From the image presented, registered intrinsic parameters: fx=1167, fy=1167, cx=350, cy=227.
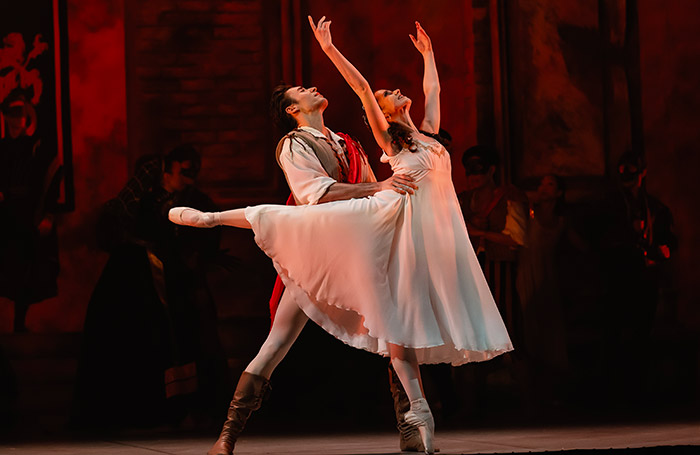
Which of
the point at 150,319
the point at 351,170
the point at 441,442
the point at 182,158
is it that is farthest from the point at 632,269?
the point at 351,170

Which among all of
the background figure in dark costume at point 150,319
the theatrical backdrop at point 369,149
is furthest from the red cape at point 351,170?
the theatrical backdrop at point 369,149

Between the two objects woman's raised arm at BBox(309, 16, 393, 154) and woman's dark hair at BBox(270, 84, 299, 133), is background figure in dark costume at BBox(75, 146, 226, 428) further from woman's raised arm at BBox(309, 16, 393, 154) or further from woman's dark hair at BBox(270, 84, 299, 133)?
woman's raised arm at BBox(309, 16, 393, 154)

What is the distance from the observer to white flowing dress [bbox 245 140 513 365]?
430 centimetres

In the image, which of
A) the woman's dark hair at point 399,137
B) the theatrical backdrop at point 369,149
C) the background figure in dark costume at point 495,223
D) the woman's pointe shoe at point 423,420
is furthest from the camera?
the theatrical backdrop at point 369,149

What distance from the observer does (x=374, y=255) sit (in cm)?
436

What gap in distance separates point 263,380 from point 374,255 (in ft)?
2.11

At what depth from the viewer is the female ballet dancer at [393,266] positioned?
14.1 feet

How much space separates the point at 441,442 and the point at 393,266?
1000mm

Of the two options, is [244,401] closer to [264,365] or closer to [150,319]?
[264,365]

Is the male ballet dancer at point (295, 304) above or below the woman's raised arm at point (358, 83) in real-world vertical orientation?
below

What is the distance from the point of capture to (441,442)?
16.4 ft

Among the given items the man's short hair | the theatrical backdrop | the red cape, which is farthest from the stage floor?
the man's short hair

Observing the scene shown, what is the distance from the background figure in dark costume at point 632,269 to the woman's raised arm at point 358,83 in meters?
2.98

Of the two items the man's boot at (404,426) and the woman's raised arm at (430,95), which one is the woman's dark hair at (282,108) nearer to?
the woman's raised arm at (430,95)
